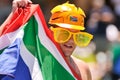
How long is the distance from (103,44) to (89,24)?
630mm

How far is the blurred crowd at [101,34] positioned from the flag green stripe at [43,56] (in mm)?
3990

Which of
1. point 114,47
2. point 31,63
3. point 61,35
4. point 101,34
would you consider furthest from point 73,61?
point 101,34

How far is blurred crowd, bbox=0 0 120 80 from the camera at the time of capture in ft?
36.8

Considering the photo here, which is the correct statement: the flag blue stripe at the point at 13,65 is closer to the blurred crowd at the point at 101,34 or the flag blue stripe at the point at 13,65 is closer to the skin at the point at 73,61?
the skin at the point at 73,61

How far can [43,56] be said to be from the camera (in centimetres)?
693

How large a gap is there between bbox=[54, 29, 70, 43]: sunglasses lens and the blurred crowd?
13.1ft

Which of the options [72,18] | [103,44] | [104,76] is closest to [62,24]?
[72,18]

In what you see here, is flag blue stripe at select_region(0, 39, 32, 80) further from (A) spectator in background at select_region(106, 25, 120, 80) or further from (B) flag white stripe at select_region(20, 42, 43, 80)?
(A) spectator in background at select_region(106, 25, 120, 80)

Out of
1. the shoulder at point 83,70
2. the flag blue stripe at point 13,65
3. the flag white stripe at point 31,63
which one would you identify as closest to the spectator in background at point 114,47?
the shoulder at point 83,70

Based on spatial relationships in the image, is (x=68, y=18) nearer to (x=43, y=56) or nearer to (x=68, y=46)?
(x=68, y=46)

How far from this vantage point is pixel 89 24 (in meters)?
12.6

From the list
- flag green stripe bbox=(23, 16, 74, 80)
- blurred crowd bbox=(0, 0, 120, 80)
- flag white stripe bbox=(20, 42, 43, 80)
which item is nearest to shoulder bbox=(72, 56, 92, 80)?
flag green stripe bbox=(23, 16, 74, 80)

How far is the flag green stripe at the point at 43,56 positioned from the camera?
22.5 feet

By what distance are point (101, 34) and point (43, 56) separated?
544cm
